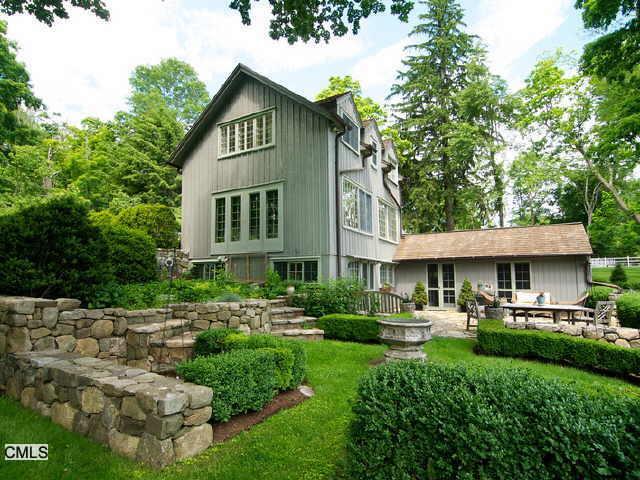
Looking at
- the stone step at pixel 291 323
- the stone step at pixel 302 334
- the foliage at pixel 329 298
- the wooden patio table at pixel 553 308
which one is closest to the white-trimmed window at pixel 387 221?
the foliage at pixel 329 298

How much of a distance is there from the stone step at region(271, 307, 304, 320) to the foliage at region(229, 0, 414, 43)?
21.9ft

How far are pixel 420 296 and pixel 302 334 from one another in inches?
405

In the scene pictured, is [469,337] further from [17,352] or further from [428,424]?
[17,352]

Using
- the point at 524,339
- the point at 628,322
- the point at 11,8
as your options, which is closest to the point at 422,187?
the point at 628,322

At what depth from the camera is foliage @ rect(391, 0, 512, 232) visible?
23984 millimetres

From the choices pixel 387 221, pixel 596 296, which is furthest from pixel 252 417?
pixel 387 221

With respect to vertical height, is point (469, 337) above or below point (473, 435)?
below

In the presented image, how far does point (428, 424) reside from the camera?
2568 mm

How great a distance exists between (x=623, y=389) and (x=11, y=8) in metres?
8.65

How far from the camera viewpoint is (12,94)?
1415cm

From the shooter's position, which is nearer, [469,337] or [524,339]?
[524,339]

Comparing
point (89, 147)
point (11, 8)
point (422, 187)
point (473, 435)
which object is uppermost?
point (89, 147)

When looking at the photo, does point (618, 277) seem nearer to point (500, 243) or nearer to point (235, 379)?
point (500, 243)

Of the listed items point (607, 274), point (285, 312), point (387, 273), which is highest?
point (387, 273)
